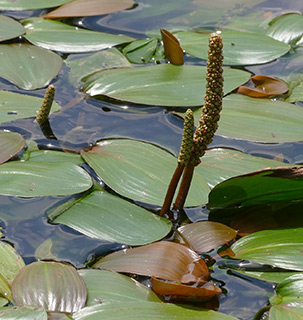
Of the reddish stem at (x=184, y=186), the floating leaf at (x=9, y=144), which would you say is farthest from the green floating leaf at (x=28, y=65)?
the reddish stem at (x=184, y=186)

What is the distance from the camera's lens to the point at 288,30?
9.02 ft

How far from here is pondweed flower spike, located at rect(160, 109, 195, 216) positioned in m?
1.47

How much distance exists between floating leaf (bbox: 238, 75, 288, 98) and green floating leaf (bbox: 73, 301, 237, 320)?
116 centimetres

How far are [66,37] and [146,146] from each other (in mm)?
949

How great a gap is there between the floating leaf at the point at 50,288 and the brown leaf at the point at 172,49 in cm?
127

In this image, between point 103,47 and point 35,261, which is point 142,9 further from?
point 35,261

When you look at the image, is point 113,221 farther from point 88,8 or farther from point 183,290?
point 88,8

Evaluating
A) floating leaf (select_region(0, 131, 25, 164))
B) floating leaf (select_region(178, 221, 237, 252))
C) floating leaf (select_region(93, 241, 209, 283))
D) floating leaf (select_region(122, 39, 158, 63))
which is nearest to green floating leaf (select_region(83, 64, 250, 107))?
floating leaf (select_region(122, 39, 158, 63))

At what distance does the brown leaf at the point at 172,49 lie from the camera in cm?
244

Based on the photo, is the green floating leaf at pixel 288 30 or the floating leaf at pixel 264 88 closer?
the floating leaf at pixel 264 88

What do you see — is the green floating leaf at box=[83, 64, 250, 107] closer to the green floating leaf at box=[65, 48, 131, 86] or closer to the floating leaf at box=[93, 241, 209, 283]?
the green floating leaf at box=[65, 48, 131, 86]

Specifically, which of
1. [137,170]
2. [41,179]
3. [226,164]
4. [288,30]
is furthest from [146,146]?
[288,30]

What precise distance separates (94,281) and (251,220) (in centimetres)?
53

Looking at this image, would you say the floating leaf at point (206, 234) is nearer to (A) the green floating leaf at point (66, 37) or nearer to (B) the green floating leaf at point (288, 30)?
(A) the green floating leaf at point (66, 37)
